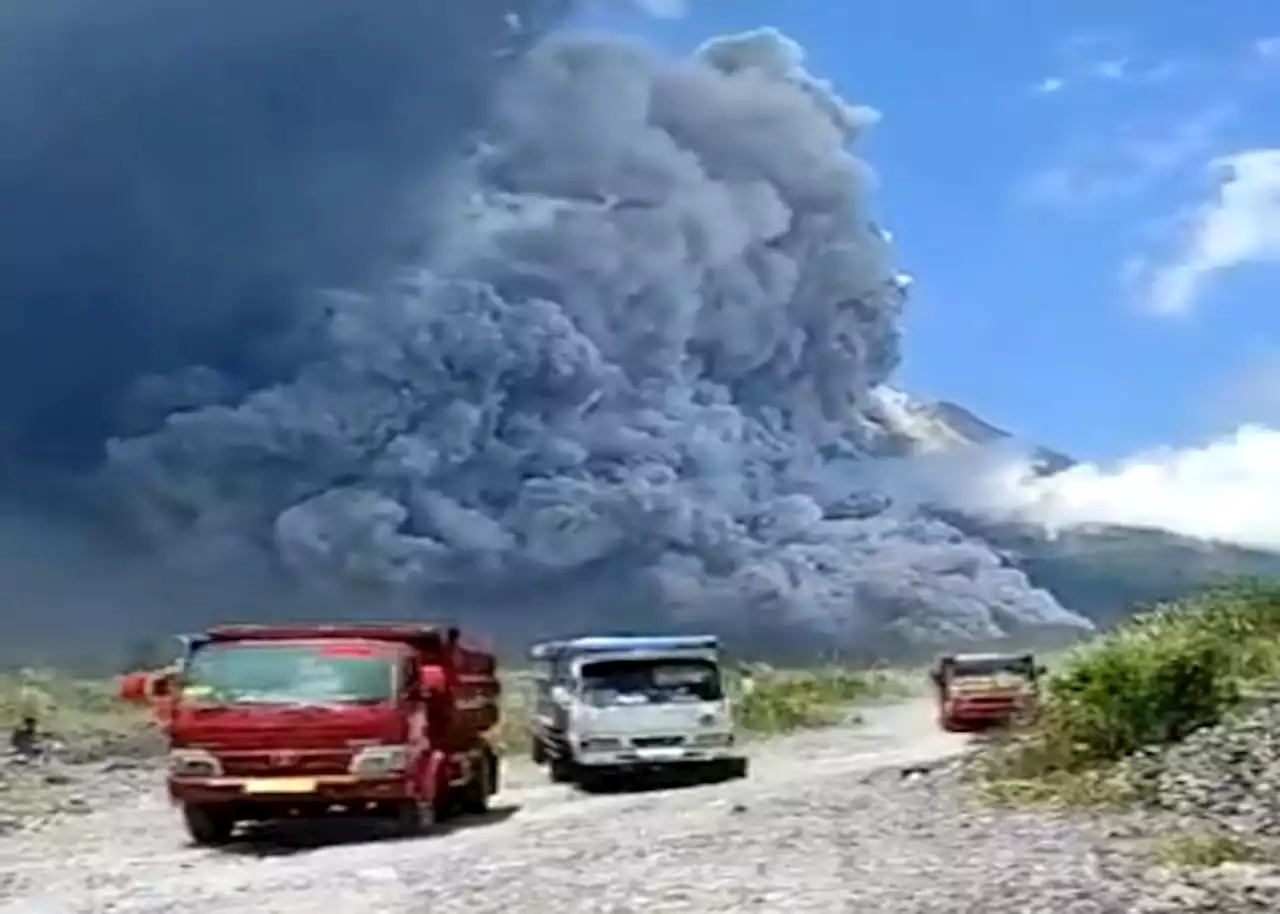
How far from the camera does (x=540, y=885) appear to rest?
17203mm

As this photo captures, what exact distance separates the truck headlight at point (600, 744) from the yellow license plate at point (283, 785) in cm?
1148

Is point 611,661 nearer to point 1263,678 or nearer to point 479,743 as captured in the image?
point 479,743

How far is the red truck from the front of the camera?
2338 cm

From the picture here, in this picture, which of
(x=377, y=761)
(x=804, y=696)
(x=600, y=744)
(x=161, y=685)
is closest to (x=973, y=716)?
(x=804, y=696)

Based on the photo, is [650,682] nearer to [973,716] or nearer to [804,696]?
[973,716]

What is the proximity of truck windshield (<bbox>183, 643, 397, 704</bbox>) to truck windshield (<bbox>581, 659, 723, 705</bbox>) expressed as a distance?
10860 millimetres

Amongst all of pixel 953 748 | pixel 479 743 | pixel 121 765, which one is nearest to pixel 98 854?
pixel 479 743

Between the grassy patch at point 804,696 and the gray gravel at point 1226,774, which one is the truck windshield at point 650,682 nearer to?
the gray gravel at point 1226,774

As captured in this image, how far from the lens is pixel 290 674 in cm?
2412

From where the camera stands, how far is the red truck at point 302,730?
23.4 meters

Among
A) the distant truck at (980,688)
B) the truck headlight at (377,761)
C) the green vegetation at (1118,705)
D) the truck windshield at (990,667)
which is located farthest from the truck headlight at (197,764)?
the truck windshield at (990,667)

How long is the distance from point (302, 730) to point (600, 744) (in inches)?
459

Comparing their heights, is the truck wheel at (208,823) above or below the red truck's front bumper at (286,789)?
below

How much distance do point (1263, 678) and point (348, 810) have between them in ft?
36.3
